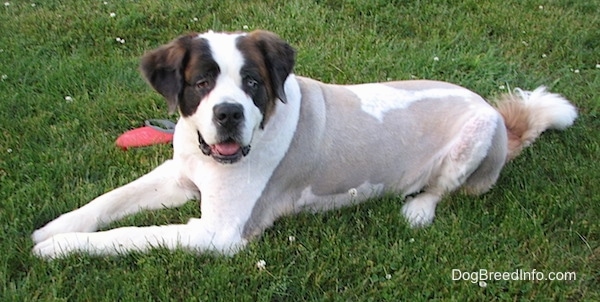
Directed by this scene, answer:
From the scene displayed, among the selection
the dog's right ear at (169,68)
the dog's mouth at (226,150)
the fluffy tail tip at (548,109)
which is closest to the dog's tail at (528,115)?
the fluffy tail tip at (548,109)

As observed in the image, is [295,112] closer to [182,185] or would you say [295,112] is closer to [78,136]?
[182,185]

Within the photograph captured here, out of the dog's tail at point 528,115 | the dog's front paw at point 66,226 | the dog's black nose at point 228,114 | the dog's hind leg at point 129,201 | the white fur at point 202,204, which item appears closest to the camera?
the dog's black nose at point 228,114

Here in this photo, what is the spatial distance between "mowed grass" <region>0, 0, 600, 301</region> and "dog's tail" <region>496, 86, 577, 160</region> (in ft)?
0.43

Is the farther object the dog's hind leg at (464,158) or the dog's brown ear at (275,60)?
the dog's hind leg at (464,158)

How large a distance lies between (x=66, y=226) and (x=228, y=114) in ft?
3.89

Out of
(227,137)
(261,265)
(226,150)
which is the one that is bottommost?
(261,265)

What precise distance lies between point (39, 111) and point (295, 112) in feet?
7.11

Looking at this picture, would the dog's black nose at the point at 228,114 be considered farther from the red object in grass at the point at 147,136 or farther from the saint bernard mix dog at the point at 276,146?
the red object in grass at the point at 147,136

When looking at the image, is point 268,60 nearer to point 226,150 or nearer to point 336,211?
point 226,150

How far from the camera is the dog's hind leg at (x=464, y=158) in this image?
4379 millimetres

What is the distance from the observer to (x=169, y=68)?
140 inches

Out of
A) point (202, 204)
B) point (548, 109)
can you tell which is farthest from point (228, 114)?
point (548, 109)

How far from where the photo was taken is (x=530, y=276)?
369 cm

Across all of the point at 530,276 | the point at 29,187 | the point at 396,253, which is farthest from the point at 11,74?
the point at 530,276
